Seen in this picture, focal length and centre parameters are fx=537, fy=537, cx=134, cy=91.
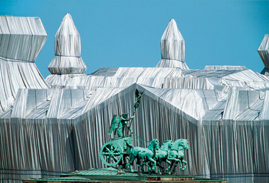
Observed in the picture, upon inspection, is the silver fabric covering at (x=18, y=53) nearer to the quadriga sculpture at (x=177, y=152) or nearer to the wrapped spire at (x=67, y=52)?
the wrapped spire at (x=67, y=52)

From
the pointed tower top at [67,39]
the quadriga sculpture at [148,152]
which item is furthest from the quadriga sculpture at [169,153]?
the pointed tower top at [67,39]

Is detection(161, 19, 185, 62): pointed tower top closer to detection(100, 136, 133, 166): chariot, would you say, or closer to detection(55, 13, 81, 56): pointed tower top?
detection(55, 13, 81, 56): pointed tower top

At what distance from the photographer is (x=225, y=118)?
76.5ft

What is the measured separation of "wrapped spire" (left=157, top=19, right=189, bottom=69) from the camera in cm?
4453

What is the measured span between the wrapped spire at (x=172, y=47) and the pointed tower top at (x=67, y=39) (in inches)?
278

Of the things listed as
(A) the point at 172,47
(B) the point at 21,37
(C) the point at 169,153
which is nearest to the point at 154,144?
(C) the point at 169,153

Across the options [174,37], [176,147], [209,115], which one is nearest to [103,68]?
[174,37]

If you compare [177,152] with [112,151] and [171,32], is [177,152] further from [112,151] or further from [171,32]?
[171,32]

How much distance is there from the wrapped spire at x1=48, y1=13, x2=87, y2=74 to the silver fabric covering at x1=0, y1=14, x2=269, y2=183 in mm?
13422

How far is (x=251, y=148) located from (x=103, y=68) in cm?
2261

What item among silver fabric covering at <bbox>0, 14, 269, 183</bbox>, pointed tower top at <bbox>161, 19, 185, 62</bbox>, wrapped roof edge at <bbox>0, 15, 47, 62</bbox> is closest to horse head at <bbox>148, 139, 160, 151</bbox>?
silver fabric covering at <bbox>0, 14, 269, 183</bbox>

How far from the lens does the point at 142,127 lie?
2453 centimetres

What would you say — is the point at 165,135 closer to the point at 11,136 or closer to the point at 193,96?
the point at 193,96

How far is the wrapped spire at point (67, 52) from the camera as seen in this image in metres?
42.1
